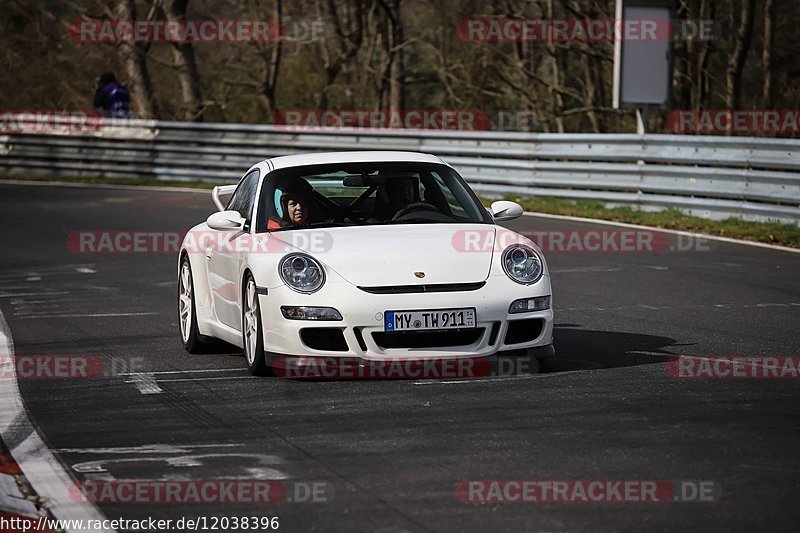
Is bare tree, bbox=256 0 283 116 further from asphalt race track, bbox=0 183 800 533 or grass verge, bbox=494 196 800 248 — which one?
asphalt race track, bbox=0 183 800 533

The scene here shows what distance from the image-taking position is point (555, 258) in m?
16.0

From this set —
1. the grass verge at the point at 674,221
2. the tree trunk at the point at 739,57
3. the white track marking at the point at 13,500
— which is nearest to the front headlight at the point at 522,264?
the white track marking at the point at 13,500

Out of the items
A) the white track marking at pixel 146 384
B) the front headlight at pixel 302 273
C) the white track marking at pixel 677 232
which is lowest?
the white track marking at pixel 677 232

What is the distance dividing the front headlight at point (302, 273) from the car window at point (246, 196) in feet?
3.23

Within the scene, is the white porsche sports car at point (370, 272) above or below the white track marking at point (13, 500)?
above

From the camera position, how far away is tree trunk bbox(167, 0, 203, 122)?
35.7 m

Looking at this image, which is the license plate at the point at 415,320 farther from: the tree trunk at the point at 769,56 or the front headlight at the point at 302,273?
the tree trunk at the point at 769,56

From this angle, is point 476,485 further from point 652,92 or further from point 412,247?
point 652,92

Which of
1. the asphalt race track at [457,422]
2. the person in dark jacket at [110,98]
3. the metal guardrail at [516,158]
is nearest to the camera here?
the asphalt race track at [457,422]

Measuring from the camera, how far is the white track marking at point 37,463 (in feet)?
17.5

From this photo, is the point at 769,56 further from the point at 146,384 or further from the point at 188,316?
the point at 146,384

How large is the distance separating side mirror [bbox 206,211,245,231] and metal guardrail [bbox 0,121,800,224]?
396 inches

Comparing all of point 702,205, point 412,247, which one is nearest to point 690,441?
point 412,247

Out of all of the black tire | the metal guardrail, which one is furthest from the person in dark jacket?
the black tire
